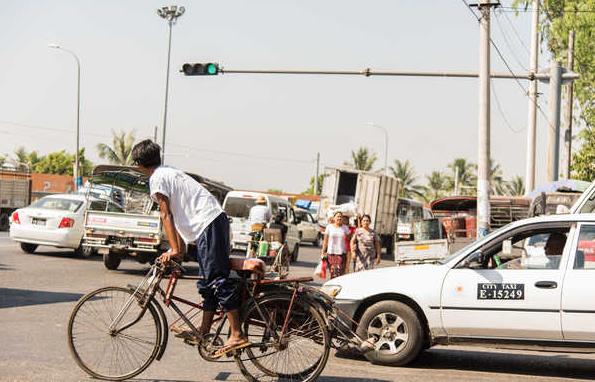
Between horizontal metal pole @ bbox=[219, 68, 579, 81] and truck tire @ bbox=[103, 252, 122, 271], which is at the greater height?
horizontal metal pole @ bbox=[219, 68, 579, 81]

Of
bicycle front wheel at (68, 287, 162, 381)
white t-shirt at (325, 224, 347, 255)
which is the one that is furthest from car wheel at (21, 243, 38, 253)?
bicycle front wheel at (68, 287, 162, 381)

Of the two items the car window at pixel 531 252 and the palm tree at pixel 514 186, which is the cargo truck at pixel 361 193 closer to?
the car window at pixel 531 252

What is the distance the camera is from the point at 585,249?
7613mm

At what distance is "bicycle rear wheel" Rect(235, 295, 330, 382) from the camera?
644cm

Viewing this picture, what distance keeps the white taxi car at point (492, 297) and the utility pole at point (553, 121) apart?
46.8ft

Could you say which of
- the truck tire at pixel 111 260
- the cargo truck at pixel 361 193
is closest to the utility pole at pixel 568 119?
the cargo truck at pixel 361 193

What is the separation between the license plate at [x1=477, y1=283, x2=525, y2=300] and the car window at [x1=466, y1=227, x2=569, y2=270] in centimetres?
27

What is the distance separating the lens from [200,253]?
20.8 ft

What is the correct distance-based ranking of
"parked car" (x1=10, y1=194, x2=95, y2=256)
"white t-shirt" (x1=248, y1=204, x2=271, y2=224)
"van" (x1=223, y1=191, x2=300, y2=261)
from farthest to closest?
1. "van" (x1=223, y1=191, x2=300, y2=261)
2. "white t-shirt" (x1=248, y1=204, x2=271, y2=224)
3. "parked car" (x1=10, y1=194, x2=95, y2=256)

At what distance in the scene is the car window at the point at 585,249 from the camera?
7574 mm

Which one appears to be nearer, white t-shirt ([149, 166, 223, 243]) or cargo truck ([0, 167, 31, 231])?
white t-shirt ([149, 166, 223, 243])

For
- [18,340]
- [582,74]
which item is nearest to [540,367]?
[18,340]

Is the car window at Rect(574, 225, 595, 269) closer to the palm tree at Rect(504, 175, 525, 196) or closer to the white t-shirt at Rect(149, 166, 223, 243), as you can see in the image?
the white t-shirt at Rect(149, 166, 223, 243)

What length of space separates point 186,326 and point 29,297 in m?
6.55
